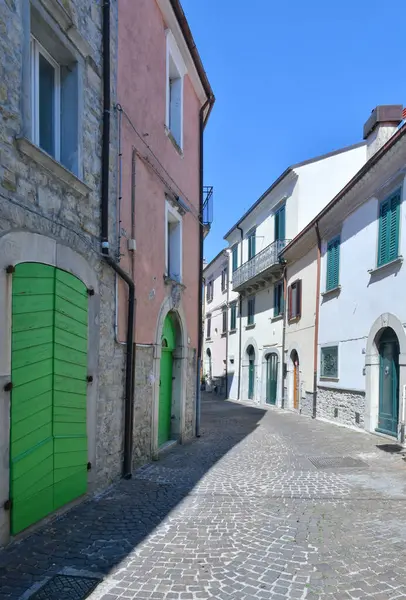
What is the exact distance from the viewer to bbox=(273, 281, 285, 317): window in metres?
18.8

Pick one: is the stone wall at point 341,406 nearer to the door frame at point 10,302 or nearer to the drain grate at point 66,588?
the door frame at point 10,302

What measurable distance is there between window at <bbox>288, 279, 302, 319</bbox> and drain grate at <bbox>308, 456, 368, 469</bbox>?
8822mm

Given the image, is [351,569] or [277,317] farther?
[277,317]

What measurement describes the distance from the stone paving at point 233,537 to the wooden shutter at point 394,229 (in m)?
4.57

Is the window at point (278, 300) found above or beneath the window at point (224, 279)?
beneath

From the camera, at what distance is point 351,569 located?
11.6 feet

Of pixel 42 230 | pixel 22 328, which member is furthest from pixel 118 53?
pixel 22 328

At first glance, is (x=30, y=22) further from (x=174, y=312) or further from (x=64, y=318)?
(x=174, y=312)

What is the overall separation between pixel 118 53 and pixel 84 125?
5.65 feet

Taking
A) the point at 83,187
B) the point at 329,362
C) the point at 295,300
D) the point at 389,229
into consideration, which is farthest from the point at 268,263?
the point at 83,187

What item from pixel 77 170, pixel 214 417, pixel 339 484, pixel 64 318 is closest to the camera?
pixel 64 318

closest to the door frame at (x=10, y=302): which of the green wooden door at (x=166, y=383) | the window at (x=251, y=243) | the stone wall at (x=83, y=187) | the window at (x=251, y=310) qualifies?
the stone wall at (x=83, y=187)

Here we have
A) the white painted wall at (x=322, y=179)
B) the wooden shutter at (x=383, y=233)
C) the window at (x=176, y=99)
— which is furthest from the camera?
the white painted wall at (x=322, y=179)

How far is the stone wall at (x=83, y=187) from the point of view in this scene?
387cm
